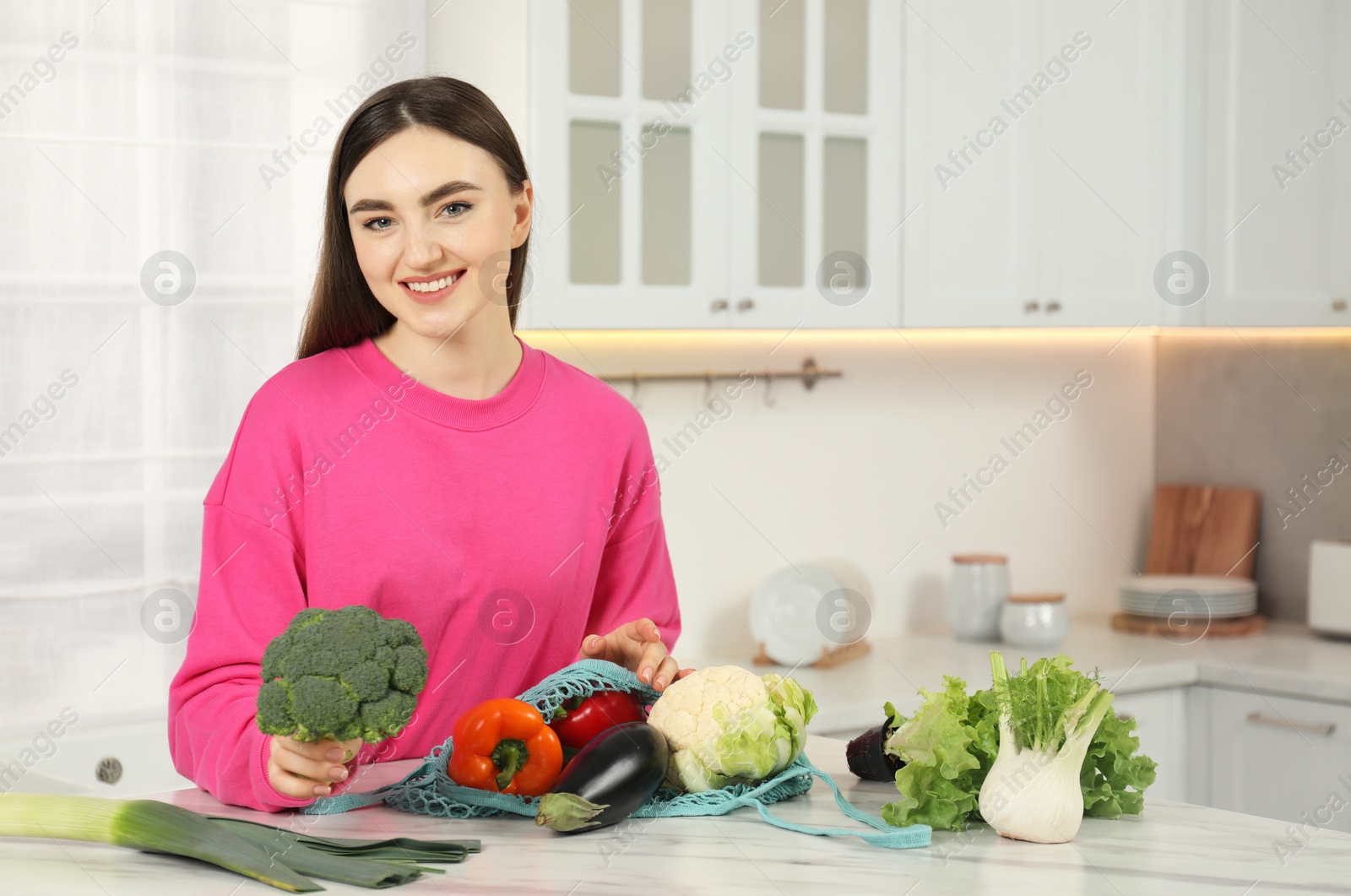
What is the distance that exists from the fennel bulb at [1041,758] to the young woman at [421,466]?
34cm

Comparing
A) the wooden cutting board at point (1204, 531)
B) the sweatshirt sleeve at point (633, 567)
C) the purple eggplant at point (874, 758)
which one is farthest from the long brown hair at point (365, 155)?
the wooden cutting board at point (1204, 531)

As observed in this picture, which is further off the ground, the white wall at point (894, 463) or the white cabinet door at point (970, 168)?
the white cabinet door at point (970, 168)

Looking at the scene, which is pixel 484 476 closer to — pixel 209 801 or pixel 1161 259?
pixel 209 801

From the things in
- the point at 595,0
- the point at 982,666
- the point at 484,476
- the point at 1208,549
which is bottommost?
the point at 982,666

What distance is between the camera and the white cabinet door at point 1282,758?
2555mm

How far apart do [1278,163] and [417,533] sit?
238 centimetres

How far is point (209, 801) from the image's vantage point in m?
1.16

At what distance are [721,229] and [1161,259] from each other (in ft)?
3.68

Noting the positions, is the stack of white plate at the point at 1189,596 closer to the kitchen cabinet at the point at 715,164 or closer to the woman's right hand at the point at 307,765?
the kitchen cabinet at the point at 715,164

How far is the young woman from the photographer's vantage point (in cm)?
124

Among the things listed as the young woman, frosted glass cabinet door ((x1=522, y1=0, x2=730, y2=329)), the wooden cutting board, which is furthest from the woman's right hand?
the wooden cutting board

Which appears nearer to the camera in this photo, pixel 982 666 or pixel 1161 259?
pixel 982 666

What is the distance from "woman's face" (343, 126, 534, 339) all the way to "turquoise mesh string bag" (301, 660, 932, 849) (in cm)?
42

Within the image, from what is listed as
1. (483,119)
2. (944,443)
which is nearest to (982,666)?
(944,443)
